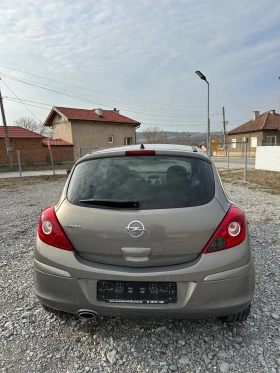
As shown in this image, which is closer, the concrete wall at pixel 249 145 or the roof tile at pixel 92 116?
the roof tile at pixel 92 116

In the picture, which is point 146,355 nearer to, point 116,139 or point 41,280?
point 41,280

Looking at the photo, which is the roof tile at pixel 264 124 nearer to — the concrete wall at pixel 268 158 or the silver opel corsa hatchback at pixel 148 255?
the concrete wall at pixel 268 158

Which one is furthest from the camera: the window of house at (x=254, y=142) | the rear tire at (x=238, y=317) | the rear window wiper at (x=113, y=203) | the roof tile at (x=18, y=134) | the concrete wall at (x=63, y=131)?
the window of house at (x=254, y=142)

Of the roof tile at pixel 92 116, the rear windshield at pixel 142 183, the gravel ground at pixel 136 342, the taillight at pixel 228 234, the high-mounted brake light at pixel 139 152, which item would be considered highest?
the roof tile at pixel 92 116

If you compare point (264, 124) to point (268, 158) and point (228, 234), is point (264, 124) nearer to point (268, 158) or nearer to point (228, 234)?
point (268, 158)

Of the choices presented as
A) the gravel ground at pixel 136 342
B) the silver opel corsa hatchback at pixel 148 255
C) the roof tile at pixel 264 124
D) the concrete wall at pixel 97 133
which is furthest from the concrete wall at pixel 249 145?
the silver opel corsa hatchback at pixel 148 255

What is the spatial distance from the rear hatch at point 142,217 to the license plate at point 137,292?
142mm

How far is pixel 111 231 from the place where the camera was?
1701 millimetres

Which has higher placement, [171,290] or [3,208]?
[171,290]

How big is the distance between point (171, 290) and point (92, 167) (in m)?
1.20

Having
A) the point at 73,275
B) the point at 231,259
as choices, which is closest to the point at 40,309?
the point at 73,275

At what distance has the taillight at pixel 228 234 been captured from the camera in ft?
5.57

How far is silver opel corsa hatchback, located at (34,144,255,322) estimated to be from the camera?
1672mm

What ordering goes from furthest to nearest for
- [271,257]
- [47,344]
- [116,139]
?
[116,139] → [271,257] → [47,344]
